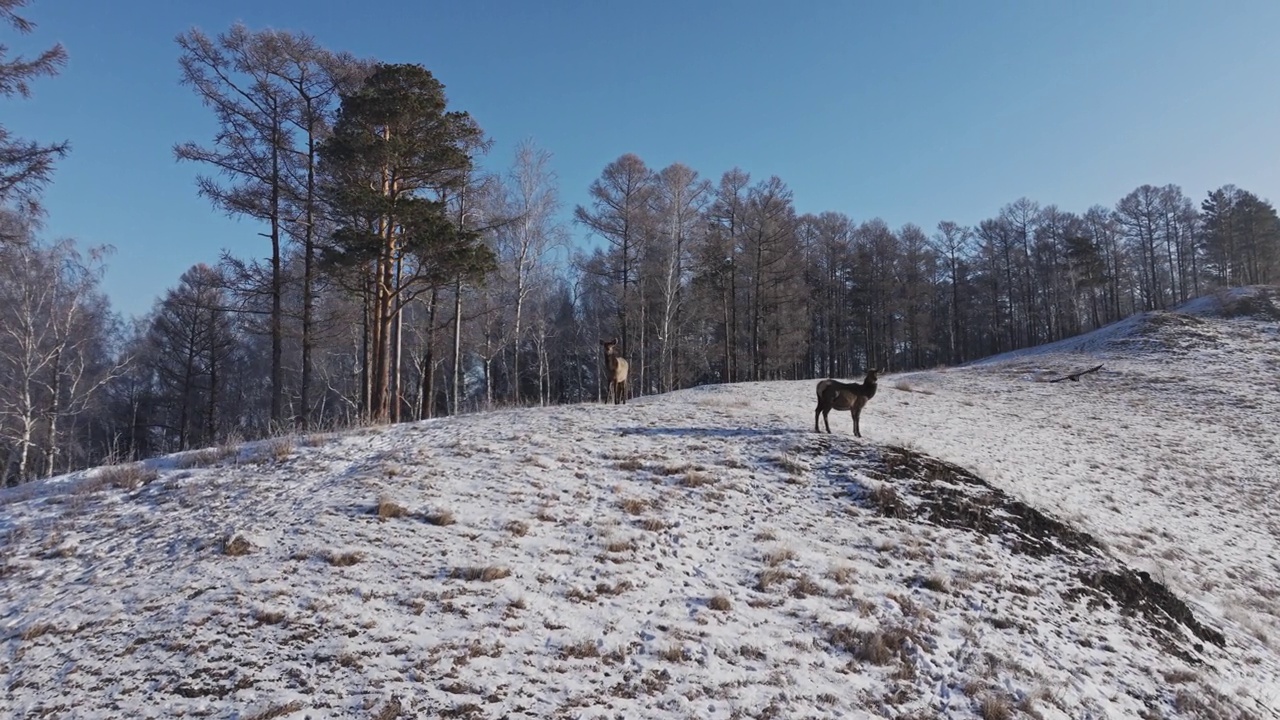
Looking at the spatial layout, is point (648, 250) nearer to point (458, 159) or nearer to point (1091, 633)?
point (458, 159)

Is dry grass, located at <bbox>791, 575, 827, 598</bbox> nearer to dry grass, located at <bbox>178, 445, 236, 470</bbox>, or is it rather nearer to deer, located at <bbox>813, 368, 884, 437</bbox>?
deer, located at <bbox>813, 368, 884, 437</bbox>

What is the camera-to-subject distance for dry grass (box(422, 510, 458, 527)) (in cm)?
685

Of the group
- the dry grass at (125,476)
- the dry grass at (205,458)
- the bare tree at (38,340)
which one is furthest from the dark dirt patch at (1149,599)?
the bare tree at (38,340)

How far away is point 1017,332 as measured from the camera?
2088 inches

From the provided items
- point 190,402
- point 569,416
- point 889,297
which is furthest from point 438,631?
point 889,297

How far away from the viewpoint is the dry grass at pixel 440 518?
6.85 m

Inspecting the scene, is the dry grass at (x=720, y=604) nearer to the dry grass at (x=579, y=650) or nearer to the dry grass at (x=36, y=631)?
the dry grass at (x=579, y=650)

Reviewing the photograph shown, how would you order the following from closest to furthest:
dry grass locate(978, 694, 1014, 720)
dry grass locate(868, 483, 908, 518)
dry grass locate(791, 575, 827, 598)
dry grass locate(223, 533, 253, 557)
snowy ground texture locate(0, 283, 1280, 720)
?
snowy ground texture locate(0, 283, 1280, 720), dry grass locate(978, 694, 1014, 720), dry grass locate(223, 533, 253, 557), dry grass locate(791, 575, 827, 598), dry grass locate(868, 483, 908, 518)

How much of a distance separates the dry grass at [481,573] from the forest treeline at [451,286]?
696cm

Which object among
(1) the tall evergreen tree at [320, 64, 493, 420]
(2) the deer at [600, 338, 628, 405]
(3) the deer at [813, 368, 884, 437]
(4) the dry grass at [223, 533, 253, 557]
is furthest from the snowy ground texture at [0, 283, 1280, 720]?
(1) the tall evergreen tree at [320, 64, 493, 420]

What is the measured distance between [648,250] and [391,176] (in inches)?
568

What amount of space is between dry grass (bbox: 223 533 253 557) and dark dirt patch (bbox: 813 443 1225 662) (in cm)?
797

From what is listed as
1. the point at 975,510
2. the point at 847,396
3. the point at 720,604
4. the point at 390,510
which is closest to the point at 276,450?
the point at 390,510

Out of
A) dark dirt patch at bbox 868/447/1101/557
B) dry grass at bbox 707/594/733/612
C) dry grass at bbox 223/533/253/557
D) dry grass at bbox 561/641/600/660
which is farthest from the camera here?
dark dirt patch at bbox 868/447/1101/557
